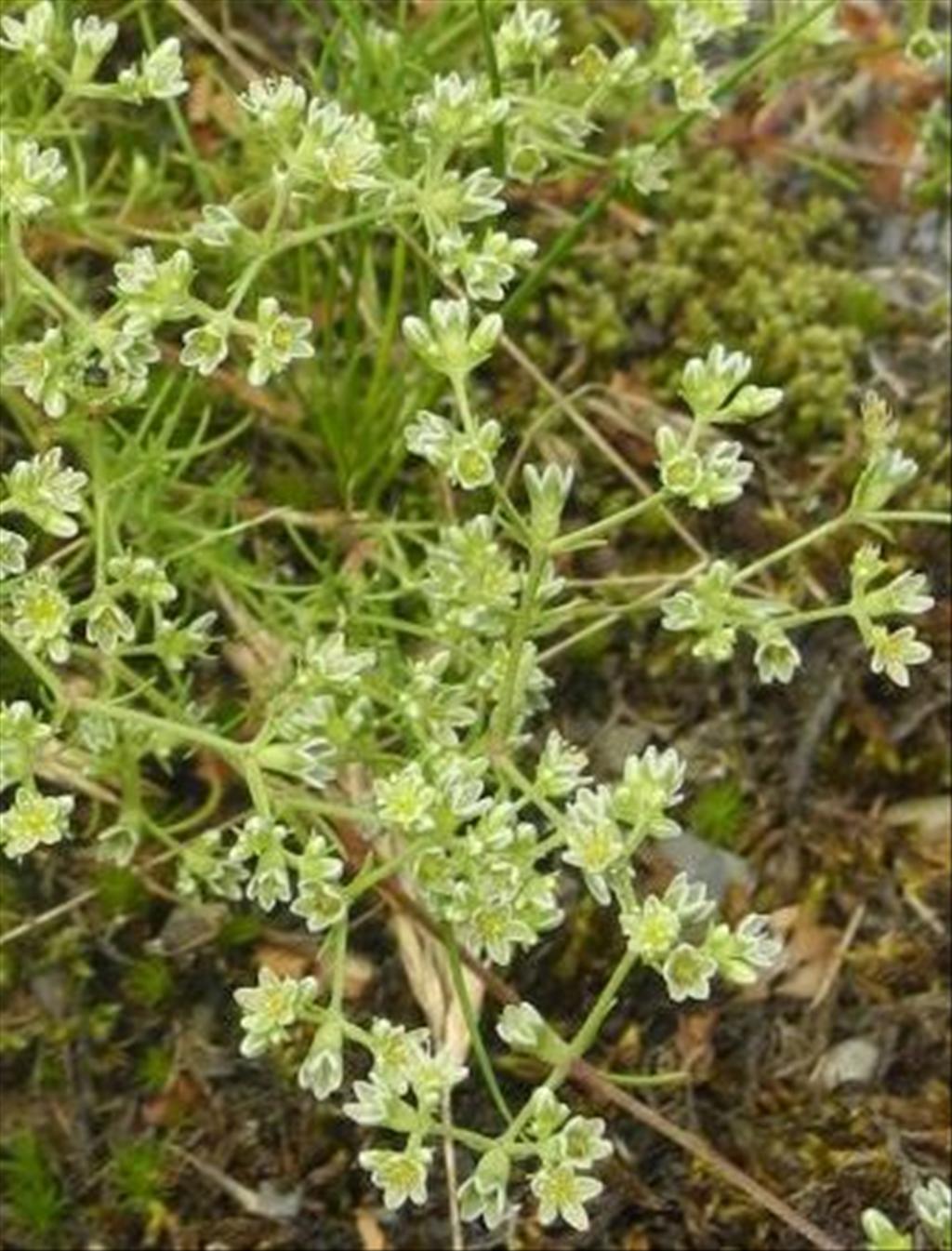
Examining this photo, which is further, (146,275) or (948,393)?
(948,393)

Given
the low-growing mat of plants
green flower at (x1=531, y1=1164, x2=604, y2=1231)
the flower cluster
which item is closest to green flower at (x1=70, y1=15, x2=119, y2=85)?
the low-growing mat of plants

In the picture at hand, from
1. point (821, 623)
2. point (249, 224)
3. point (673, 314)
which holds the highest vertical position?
point (249, 224)

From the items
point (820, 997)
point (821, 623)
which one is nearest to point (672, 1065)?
point (820, 997)

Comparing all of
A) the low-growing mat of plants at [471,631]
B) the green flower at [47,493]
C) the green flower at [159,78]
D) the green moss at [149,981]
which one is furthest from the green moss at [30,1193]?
the green flower at [159,78]

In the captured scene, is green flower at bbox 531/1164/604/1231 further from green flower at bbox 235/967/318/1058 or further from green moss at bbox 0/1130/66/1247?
green moss at bbox 0/1130/66/1247

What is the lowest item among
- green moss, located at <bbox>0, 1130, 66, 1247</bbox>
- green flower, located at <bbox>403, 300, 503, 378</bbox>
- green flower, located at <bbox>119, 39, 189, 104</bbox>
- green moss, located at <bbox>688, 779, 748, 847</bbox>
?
green moss, located at <bbox>688, 779, 748, 847</bbox>

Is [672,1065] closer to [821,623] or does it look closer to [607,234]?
[821,623]

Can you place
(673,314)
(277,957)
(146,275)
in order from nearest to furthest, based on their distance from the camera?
(146,275) < (277,957) < (673,314)

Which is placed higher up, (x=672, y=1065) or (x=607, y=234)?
(x=607, y=234)

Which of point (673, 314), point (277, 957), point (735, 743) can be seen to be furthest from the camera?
point (673, 314)
